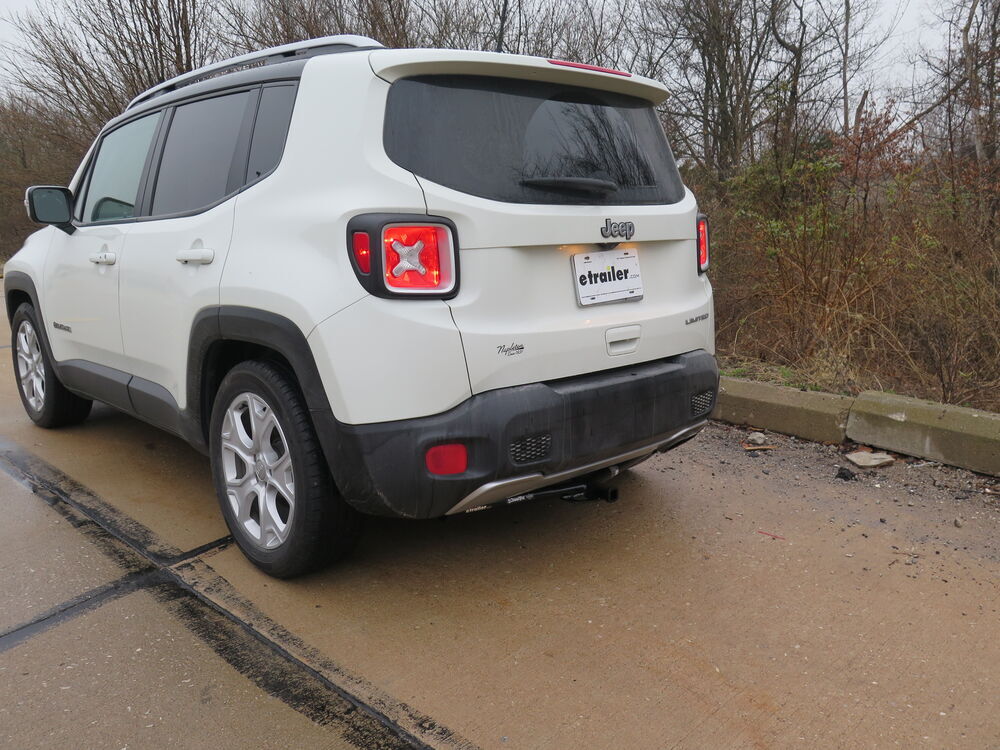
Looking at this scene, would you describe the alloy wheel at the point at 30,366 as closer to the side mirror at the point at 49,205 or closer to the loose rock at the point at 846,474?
the side mirror at the point at 49,205

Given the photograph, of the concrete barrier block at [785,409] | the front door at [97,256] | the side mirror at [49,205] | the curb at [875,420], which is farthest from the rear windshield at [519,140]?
the side mirror at [49,205]

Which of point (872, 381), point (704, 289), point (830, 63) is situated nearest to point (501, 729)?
point (704, 289)

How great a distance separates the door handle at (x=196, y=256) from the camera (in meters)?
3.05

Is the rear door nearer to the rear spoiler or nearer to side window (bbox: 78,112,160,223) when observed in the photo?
the rear spoiler

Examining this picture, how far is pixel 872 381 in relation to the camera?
498 centimetres

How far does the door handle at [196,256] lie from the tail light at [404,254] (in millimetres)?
880

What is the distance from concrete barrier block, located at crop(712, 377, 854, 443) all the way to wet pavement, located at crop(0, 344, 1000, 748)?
574 mm

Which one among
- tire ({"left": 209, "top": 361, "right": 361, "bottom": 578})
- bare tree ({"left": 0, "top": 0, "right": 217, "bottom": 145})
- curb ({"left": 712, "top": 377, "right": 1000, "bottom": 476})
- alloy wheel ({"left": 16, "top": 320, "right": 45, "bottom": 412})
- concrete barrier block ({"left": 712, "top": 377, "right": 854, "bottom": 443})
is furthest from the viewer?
bare tree ({"left": 0, "top": 0, "right": 217, "bottom": 145})

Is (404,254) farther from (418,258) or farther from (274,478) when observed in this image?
(274,478)

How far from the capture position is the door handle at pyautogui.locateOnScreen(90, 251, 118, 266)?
3.77m

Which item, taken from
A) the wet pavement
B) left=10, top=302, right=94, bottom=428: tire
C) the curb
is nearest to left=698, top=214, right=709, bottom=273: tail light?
the curb

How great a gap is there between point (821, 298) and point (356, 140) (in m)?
4.35

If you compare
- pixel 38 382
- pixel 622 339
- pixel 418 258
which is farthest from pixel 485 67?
pixel 38 382

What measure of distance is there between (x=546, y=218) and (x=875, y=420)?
2675 millimetres
